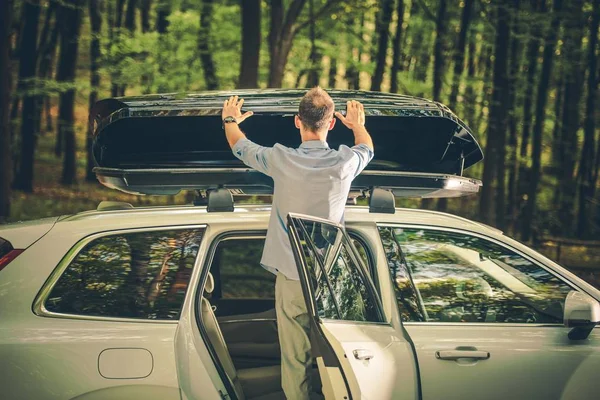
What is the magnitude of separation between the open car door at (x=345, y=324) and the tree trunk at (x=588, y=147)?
19.5 m

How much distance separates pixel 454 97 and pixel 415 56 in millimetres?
7869

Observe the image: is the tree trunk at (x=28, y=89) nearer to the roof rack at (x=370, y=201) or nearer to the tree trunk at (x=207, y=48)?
the tree trunk at (x=207, y=48)

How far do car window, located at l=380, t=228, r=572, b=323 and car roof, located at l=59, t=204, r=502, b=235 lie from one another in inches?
2.7

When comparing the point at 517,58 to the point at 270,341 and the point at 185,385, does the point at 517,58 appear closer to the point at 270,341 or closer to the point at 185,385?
the point at 270,341

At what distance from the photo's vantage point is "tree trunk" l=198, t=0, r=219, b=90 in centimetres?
1993

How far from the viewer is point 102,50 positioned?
807 inches

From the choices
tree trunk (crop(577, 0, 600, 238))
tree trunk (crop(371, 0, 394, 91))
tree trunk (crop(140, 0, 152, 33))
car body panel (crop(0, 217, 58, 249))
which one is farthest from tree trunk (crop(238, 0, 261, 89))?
tree trunk (crop(140, 0, 152, 33))

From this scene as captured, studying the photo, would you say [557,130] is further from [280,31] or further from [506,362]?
[506,362]

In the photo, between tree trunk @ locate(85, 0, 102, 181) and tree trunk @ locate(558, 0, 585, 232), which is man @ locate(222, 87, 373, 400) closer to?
tree trunk @ locate(85, 0, 102, 181)

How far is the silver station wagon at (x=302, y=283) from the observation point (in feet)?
11.4

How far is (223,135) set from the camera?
480cm

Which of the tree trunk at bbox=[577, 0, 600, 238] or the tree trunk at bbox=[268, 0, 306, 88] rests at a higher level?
the tree trunk at bbox=[268, 0, 306, 88]

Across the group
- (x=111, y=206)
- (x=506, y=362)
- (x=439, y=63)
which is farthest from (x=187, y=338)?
(x=439, y=63)

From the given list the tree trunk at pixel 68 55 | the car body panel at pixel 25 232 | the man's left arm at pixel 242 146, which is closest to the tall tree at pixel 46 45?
the tree trunk at pixel 68 55
